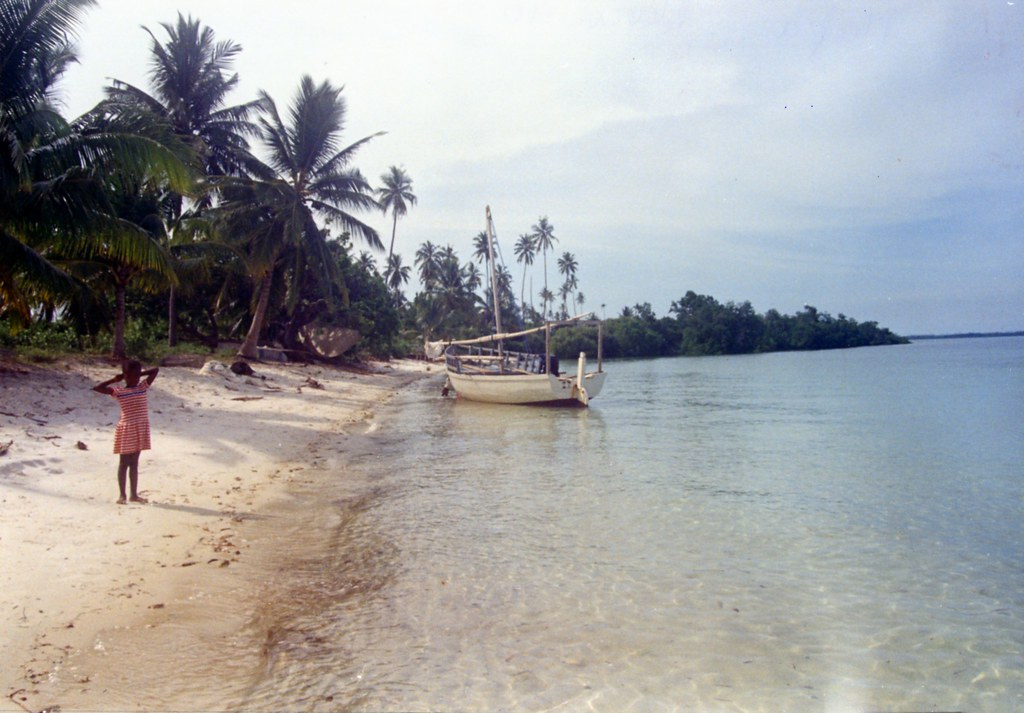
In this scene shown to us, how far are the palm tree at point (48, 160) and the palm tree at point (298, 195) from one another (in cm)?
1206

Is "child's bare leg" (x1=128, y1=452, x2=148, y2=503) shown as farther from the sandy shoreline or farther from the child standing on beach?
the sandy shoreline

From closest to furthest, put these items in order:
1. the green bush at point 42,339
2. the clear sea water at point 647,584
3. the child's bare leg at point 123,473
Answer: the clear sea water at point 647,584 < the child's bare leg at point 123,473 < the green bush at point 42,339

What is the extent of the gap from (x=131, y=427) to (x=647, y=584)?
217 inches

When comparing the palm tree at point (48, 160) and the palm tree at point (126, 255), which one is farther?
the palm tree at point (126, 255)

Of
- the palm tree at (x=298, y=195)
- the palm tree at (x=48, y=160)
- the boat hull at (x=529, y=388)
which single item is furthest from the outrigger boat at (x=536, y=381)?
the palm tree at (x=48, y=160)

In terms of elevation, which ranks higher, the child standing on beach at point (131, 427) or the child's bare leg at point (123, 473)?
the child standing on beach at point (131, 427)

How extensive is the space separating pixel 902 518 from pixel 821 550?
2.35 m

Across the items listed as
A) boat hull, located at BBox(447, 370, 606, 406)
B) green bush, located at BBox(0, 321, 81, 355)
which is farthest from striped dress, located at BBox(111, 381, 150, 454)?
boat hull, located at BBox(447, 370, 606, 406)

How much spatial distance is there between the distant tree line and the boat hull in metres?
52.3

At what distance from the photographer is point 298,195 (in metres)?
26.6

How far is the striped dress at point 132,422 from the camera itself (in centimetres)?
755

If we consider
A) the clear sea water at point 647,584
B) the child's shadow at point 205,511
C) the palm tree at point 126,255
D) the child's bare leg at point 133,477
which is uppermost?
the palm tree at point 126,255

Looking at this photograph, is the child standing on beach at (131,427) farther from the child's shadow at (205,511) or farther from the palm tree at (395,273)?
the palm tree at (395,273)

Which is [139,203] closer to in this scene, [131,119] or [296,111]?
[296,111]
